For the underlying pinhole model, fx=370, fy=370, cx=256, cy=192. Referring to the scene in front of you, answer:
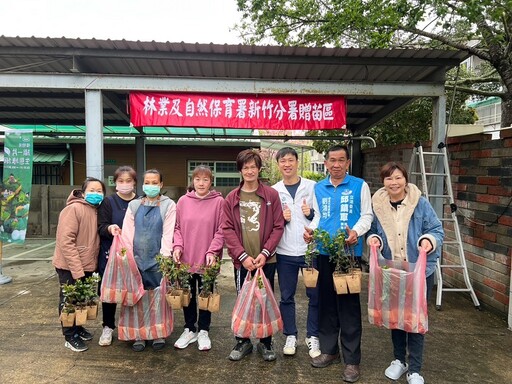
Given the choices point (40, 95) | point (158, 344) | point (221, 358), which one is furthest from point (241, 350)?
point (40, 95)

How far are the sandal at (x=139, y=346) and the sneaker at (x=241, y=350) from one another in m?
0.80

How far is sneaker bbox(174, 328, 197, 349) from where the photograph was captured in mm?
3335

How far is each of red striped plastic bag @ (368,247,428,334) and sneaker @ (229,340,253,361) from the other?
112 centimetres

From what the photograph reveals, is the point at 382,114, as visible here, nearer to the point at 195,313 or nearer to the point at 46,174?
the point at 195,313

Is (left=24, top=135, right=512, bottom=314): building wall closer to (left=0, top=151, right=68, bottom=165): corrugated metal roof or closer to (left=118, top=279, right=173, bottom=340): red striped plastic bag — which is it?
(left=118, top=279, right=173, bottom=340): red striped plastic bag

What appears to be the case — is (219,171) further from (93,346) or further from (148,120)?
(93,346)

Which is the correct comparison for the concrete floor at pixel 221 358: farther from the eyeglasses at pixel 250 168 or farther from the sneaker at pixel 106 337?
the eyeglasses at pixel 250 168

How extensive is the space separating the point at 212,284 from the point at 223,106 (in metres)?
3.00

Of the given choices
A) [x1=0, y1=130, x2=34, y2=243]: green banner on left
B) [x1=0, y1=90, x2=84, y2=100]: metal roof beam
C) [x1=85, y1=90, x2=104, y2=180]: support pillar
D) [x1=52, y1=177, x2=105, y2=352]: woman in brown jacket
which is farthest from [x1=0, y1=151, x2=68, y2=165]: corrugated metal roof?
[x1=52, y1=177, x2=105, y2=352]: woman in brown jacket

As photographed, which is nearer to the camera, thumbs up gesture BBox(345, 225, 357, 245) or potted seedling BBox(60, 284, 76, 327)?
thumbs up gesture BBox(345, 225, 357, 245)

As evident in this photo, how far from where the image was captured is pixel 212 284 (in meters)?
3.15

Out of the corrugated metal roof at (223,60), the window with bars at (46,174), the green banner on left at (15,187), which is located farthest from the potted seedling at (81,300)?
the window with bars at (46,174)

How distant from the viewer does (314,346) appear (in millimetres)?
3158

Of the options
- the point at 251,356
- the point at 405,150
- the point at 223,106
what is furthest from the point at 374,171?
the point at 251,356
